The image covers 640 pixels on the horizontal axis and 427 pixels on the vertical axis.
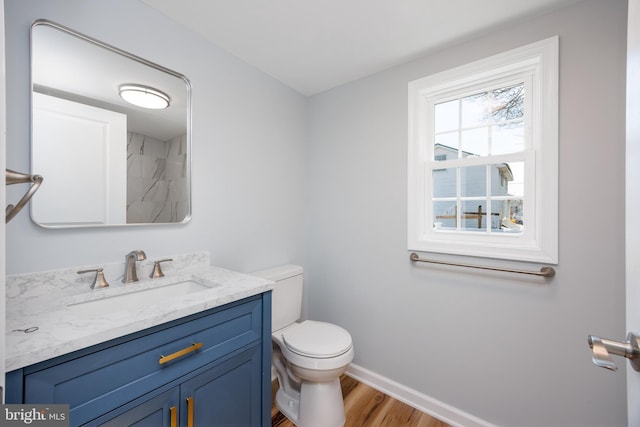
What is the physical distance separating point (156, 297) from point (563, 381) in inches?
79.8

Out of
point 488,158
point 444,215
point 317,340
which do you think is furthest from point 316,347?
point 488,158

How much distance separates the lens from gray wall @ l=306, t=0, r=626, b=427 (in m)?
1.24

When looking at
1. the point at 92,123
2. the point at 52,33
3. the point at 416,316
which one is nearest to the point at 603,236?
the point at 416,316

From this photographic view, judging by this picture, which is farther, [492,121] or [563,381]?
[492,121]

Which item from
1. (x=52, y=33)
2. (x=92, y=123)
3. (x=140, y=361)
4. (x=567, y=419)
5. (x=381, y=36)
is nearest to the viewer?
(x=140, y=361)

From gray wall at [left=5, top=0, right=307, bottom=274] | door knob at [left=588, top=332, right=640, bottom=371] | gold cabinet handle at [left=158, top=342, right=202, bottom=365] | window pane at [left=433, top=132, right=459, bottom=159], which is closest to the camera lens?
door knob at [left=588, top=332, right=640, bottom=371]

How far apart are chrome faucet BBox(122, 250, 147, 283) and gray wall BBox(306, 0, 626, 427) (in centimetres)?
132

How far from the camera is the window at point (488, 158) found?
1378mm

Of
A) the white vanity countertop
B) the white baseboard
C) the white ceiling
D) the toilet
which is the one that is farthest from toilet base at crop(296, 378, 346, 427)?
the white ceiling

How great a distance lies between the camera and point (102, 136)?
4.09ft

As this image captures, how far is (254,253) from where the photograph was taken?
191cm

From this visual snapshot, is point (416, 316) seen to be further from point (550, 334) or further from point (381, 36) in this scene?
point (381, 36)

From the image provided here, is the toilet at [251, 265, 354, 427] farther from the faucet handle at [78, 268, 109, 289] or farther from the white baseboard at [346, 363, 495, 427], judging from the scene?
the faucet handle at [78, 268, 109, 289]

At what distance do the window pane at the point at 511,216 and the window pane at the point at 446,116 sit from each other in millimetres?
579
